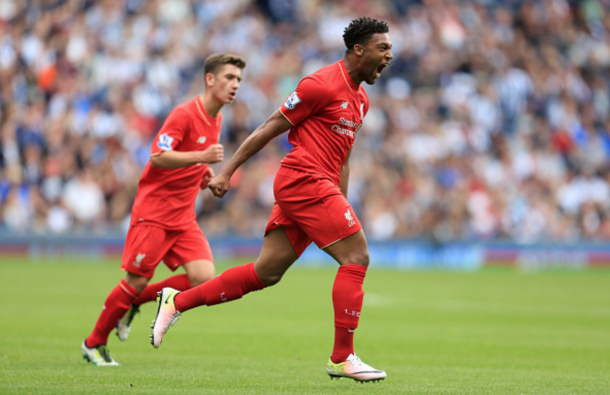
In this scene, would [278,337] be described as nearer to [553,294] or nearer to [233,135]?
[553,294]

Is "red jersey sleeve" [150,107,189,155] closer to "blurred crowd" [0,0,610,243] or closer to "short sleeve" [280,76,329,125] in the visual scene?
"short sleeve" [280,76,329,125]

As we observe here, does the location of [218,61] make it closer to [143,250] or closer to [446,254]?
[143,250]

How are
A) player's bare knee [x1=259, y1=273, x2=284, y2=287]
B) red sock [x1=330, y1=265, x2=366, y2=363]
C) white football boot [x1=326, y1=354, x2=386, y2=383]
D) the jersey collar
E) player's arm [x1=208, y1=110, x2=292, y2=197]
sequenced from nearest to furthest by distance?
white football boot [x1=326, y1=354, x2=386, y2=383] < red sock [x1=330, y1=265, x2=366, y2=363] < player's arm [x1=208, y1=110, x2=292, y2=197] < the jersey collar < player's bare knee [x1=259, y1=273, x2=284, y2=287]

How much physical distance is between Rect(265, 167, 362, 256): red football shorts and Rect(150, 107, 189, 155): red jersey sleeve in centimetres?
138

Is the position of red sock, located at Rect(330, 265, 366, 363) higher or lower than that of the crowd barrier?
higher

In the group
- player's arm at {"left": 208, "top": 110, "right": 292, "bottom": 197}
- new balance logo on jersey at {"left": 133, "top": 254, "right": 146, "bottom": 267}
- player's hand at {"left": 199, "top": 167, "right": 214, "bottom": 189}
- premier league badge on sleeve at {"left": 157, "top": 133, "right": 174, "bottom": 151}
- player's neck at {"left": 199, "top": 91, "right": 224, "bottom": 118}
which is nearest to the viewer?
player's arm at {"left": 208, "top": 110, "right": 292, "bottom": 197}

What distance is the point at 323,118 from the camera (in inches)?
257

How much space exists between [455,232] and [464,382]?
57.6 ft

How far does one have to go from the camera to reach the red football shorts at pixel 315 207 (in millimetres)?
6344

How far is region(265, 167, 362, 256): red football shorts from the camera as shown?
634cm

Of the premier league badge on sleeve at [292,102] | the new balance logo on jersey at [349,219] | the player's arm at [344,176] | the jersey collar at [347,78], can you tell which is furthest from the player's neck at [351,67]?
the new balance logo on jersey at [349,219]

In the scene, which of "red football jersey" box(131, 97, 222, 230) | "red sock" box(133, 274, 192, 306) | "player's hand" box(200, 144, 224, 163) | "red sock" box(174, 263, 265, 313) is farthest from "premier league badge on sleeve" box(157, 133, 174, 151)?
"red sock" box(174, 263, 265, 313)

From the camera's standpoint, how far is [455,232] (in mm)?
24047

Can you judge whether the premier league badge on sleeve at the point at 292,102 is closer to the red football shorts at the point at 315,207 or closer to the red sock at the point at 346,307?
the red football shorts at the point at 315,207
